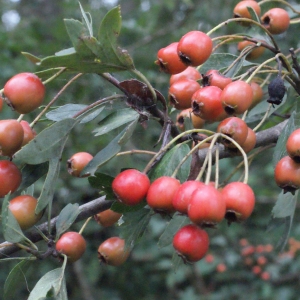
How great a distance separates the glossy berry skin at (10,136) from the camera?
2.86 feet

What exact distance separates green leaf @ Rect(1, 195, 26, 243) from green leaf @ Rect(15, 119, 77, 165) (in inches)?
3.3

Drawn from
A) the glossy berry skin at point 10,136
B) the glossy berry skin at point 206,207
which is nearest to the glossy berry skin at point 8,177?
the glossy berry skin at point 10,136

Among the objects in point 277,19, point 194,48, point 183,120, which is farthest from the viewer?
point 277,19

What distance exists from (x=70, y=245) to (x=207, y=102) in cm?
46

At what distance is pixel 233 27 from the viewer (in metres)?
2.73

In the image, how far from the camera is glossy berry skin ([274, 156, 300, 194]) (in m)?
0.88

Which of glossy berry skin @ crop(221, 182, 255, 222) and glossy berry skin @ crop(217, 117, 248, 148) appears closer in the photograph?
glossy berry skin @ crop(221, 182, 255, 222)

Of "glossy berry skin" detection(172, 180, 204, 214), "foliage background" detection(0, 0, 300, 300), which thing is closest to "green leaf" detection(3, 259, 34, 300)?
"glossy berry skin" detection(172, 180, 204, 214)

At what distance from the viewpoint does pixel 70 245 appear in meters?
1.07

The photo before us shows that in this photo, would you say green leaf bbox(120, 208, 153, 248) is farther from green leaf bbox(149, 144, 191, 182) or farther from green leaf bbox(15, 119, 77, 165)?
green leaf bbox(15, 119, 77, 165)

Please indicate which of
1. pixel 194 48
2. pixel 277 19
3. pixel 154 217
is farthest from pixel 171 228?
pixel 154 217

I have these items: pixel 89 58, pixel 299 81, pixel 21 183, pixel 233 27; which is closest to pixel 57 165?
pixel 21 183

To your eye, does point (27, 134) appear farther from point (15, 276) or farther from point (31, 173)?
point (15, 276)

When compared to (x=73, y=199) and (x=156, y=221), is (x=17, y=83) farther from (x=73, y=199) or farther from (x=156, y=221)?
(x=156, y=221)
